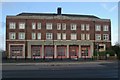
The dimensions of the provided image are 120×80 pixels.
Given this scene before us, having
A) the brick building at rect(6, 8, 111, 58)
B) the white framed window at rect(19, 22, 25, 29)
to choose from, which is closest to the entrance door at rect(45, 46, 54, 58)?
the brick building at rect(6, 8, 111, 58)

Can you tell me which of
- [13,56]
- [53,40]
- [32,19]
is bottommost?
[13,56]

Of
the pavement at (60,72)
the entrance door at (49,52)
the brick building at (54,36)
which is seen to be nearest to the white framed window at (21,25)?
the brick building at (54,36)

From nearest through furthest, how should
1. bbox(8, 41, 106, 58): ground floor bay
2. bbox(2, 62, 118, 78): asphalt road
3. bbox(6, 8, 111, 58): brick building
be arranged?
bbox(2, 62, 118, 78): asphalt road → bbox(8, 41, 106, 58): ground floor bay → bbox(6, 8, 111, 58): brick building

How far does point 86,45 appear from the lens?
7975cm

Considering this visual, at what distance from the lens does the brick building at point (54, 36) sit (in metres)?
76.2

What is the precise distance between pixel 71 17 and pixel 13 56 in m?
21.6

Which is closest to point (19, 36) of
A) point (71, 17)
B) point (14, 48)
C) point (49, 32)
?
point (14, 48)

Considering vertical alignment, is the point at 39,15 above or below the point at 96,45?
above

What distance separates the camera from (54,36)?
7806 cm

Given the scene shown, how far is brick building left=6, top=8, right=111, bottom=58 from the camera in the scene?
7619cm

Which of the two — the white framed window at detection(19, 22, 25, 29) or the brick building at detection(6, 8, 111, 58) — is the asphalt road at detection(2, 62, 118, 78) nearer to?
the brick building at detection(6, 8, 111, 58)

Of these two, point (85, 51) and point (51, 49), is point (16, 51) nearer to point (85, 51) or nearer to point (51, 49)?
point (51, 49)

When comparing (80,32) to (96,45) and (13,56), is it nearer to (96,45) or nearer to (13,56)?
(96,45)

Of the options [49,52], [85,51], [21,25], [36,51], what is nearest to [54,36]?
[49,52]
